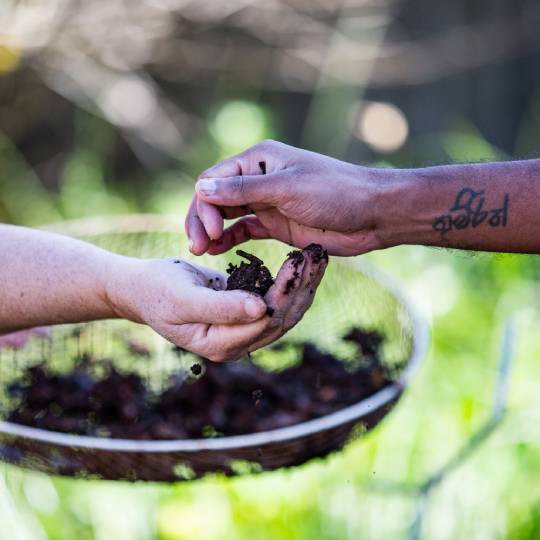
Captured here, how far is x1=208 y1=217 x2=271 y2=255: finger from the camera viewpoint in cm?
134

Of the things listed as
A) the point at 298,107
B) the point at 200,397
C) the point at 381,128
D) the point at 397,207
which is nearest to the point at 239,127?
the point at 298,107

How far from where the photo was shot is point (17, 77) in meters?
3.17

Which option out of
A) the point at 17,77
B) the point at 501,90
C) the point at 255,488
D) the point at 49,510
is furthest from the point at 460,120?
the point at 49,510

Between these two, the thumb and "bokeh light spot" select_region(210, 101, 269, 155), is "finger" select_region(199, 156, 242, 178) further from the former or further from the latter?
"bokeh light spot" select_region(210, 101, 269, 155)

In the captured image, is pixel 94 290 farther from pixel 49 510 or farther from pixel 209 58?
pixel 209 58

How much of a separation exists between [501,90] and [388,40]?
1.90ft

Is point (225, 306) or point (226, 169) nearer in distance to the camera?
point (225, 306)

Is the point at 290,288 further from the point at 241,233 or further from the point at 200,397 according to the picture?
the point at 200,397

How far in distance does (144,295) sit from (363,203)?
366 millimetres

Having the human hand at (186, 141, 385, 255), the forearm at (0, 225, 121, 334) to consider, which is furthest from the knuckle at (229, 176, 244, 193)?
the forearm at (0, 225, 121, 334)

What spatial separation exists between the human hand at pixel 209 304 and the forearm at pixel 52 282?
0.17 ft

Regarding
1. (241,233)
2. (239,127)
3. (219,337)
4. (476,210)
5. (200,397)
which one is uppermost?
(239,127)

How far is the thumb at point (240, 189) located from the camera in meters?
1.15

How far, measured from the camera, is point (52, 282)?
3.93 ft
